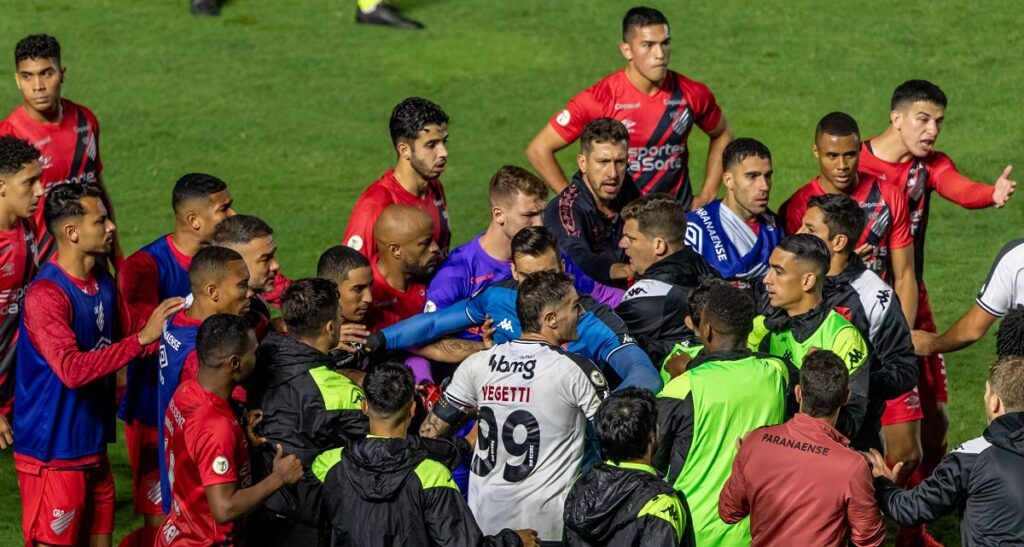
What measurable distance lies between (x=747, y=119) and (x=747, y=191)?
271 inches

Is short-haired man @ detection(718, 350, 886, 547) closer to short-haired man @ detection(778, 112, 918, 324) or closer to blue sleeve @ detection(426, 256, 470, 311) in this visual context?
blue sleeve @ detection(426, 256, 470, 311)

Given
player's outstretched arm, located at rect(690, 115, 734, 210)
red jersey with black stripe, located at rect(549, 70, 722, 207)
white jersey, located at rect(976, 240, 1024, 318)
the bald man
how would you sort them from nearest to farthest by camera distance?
white jersey, located at rect(976, 240, 1024, 318)
the bald man
red jersey with black stripe, located at rect(549, 70, 722, 207)
player's outstretched arm, located at rect(690, 115, 734, 210)

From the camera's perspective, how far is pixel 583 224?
27.9ft

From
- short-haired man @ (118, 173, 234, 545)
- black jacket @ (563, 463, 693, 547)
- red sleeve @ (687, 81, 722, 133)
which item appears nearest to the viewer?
black jacket @ (563, 463, 693, 547)

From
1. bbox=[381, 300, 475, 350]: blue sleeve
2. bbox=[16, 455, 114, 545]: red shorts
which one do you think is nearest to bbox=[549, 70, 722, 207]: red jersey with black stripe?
bbox=[381, 300, 475, 350]: blue sleeve

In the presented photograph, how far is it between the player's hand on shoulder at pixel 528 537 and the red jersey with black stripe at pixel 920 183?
3974 millimetres

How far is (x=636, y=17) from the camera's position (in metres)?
9.84

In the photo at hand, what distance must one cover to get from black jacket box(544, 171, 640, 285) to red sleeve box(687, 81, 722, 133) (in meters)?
1.40

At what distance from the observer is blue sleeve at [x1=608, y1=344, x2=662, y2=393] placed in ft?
20.5

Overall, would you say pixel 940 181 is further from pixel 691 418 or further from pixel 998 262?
pixel 691 418

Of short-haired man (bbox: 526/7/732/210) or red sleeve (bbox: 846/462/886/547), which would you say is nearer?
red sleeve (bbox: 846/462/886/547)

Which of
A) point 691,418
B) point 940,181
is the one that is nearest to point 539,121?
point 940,181

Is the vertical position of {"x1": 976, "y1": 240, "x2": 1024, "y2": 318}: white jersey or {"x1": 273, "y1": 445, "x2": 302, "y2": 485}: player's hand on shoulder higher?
{"x1": 976, "y1": 240, "x2": 1024, "y2": 318}: white jersey

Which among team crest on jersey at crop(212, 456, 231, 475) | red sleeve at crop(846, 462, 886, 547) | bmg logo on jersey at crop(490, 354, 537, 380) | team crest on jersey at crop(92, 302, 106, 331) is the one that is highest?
bmg logo on jersey at crop(490, 354, 537, 380)
